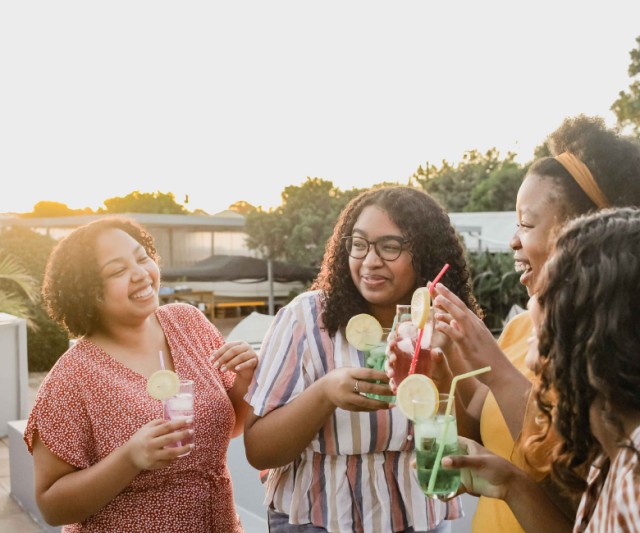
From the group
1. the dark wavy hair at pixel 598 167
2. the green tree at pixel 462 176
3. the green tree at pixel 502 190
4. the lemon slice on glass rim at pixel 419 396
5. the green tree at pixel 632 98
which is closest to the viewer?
the lemon slice on glass rim at pixel 419 396

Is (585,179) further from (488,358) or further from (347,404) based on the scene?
(347,404)

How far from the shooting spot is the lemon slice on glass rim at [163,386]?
2.18 meters

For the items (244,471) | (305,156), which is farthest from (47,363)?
A: (305,156)

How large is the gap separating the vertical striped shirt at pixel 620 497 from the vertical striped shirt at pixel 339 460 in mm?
770

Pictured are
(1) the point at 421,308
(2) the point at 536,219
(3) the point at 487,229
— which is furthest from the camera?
(3) the point at 487,229

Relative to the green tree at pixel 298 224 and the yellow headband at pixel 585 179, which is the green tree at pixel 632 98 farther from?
the yellow headband at pixel 585 179

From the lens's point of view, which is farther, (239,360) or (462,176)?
(462,176)

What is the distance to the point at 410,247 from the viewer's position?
89.4 inches

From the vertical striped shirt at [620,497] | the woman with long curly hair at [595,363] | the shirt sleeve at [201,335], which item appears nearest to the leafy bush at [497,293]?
the shirt sleeve at [201,335]

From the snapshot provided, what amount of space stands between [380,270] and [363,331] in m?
0.28

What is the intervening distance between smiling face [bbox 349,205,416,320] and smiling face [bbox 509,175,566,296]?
383 mm

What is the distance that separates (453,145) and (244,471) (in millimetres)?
42358

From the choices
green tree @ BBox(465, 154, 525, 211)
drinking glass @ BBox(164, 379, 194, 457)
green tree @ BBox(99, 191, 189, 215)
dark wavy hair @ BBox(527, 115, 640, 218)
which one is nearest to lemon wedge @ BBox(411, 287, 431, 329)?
dark wavy hair @ BBox(527, 115, 640, 218)

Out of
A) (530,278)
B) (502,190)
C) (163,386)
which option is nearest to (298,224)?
(502,190)
